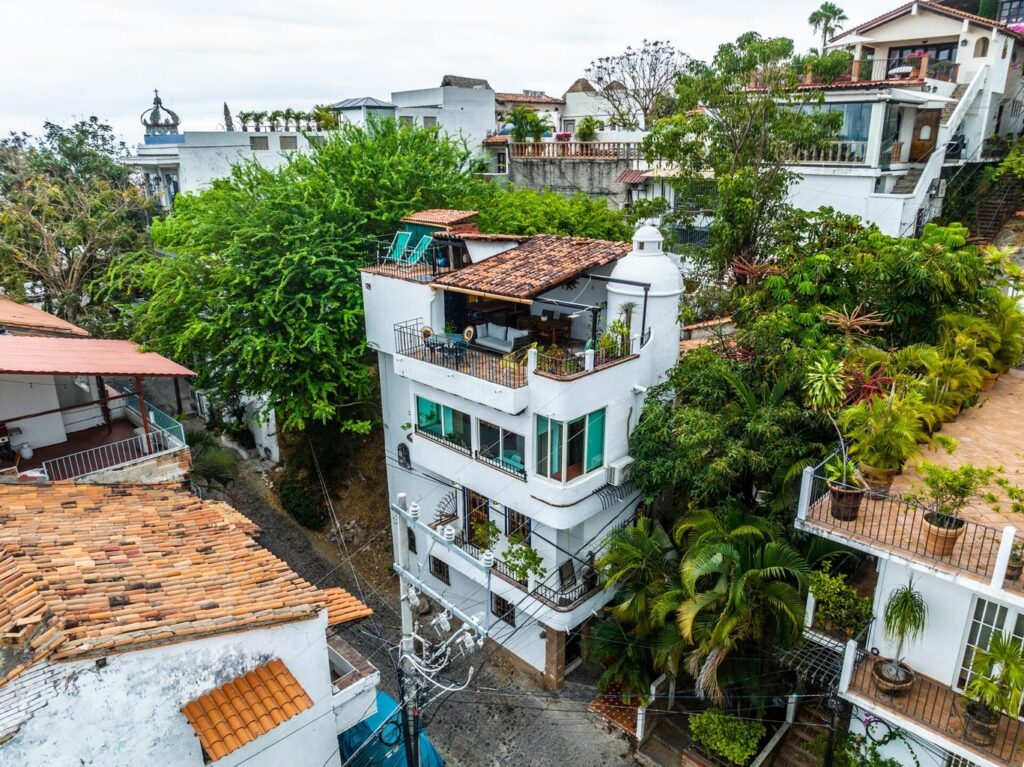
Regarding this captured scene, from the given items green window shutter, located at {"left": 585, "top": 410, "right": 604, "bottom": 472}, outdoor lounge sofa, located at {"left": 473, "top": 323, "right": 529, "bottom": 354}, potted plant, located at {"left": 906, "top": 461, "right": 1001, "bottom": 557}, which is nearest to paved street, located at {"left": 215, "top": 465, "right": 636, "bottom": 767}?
green window shutter, located at {"left": 585, "top": 410, "right": 604, "bottom": 472}

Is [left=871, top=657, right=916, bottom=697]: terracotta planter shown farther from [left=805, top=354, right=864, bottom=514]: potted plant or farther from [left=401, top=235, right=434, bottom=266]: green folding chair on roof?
[left=401, top=235, right=434, bottom=266]: green folding chair on roof

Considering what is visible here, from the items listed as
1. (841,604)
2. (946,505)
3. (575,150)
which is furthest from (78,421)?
(575,150)

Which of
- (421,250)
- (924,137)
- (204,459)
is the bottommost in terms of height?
(204,459)

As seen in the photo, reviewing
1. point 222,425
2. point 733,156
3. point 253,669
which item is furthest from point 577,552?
point 222,425

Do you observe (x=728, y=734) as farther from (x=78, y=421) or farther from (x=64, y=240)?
(x=64, y=240)

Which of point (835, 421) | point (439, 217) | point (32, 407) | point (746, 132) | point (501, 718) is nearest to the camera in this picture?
point (835, 421)

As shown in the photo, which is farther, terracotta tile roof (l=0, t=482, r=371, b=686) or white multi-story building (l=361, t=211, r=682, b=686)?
white multi-story building (l=361, t=211, r=682, b=686)

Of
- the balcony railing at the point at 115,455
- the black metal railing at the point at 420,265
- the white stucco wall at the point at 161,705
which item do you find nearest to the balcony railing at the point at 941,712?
the white stucco wall at the point at 161,705
